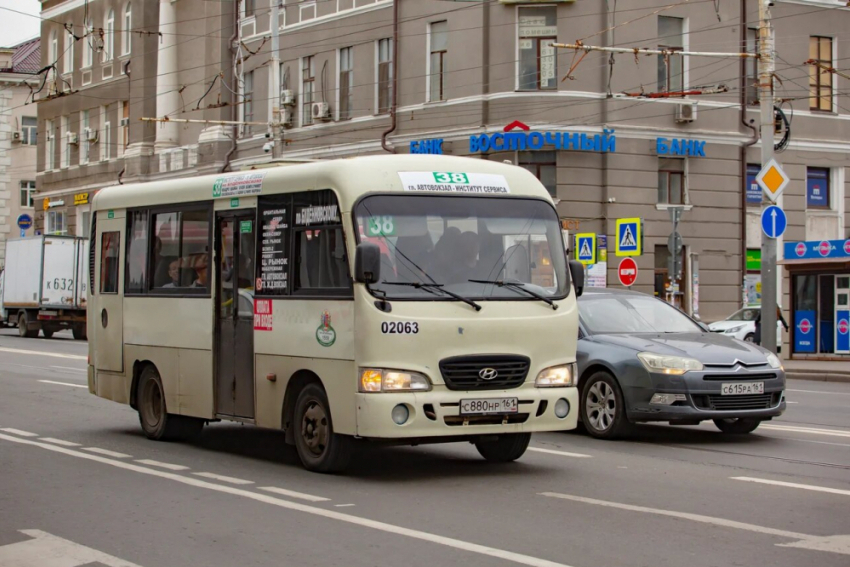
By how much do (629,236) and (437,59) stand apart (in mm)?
11333

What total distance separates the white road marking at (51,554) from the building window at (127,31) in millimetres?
47602

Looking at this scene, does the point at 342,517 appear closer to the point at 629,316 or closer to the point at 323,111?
the point at 629,316

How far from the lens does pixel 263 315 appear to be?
448 inches

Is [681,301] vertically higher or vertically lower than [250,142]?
lower

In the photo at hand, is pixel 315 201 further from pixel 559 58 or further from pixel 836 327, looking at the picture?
pixel 559 58

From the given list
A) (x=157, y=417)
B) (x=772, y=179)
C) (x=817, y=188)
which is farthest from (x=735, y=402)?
(x=817, y=188)

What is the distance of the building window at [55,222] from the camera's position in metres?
59.0

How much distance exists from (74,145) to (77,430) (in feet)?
152

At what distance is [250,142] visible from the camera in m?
45.7

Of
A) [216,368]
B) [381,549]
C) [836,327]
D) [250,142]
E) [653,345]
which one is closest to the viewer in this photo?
[381,549]

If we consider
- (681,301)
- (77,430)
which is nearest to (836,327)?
(681,301)

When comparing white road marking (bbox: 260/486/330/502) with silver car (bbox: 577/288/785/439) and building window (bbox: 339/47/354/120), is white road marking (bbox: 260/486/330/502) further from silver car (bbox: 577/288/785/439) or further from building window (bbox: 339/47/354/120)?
building window (bbox: 339/47/354/120)

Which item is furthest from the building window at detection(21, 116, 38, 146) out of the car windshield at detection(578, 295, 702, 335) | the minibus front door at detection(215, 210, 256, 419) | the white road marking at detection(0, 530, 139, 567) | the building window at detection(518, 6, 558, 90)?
the white road marking at detection(0, 530, 139, 567)

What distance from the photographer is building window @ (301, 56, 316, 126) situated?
4225cm
